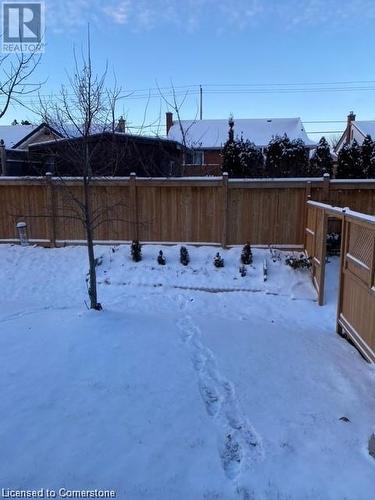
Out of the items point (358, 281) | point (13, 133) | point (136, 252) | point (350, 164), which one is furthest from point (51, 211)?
point (13, 133)

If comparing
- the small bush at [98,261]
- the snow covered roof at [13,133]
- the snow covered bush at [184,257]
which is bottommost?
the small bush at [98,261]

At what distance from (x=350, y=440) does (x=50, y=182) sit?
8.39 metres

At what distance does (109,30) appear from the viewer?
7.51 m

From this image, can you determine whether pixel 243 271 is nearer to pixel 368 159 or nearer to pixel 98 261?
pixel 98 261

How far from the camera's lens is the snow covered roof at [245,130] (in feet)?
80.8

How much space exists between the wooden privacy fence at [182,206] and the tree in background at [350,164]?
357 centimetres

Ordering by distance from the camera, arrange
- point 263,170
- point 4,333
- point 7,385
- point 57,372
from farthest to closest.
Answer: point 263,170 < point 4,333 < point 57,372 < point 7,385

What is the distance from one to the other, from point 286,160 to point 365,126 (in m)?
12.0

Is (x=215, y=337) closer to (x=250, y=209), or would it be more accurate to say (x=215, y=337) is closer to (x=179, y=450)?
(x=179, y=450)

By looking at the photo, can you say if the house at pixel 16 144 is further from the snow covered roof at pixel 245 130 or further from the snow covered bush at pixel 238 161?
→ the snow covered roof at pixel 245 130

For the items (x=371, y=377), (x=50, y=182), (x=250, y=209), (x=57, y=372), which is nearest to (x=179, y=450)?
(x=57, y=372)

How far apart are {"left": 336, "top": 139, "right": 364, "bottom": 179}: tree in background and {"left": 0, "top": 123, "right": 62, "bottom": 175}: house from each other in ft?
32.1

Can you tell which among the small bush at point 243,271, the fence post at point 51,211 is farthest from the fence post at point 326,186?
the fence post at point 51,211

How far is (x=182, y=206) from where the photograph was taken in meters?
9.27
